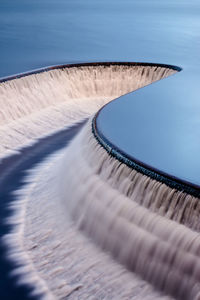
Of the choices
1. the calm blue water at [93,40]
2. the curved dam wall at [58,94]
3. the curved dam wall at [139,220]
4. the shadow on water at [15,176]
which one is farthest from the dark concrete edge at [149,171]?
the calm blue water at [93,40]

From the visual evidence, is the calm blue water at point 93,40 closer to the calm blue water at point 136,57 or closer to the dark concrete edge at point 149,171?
the calm blue water at point 136,57

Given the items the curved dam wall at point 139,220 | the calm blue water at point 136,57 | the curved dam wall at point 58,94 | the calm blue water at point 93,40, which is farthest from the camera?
the calm blue water at point 93,40

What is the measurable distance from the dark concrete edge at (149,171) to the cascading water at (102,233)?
33 mm

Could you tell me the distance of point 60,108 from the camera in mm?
8086

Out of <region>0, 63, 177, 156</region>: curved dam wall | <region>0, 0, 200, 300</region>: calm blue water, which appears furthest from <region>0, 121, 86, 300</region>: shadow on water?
<region>0, 63, 177, 156</region>: curved dam wall

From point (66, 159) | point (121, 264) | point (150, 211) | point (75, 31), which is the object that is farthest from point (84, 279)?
point (75, 31)

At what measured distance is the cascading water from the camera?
129 inches

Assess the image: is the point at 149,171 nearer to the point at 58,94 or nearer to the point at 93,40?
the point at 58,94

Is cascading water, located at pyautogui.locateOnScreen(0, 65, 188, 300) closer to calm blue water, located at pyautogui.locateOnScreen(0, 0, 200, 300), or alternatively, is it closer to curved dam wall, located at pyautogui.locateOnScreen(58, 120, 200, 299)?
curved dam wall, located at pyautogui.locateOnScreen(58, 120, 200, 299)

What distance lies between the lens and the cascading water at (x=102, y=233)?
328cm

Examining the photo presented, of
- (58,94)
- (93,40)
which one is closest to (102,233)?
(58,94)

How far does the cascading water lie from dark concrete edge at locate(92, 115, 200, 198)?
1.3 inches

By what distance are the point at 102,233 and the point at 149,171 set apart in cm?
62

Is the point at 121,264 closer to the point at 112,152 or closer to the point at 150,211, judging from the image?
the point at 150,211
